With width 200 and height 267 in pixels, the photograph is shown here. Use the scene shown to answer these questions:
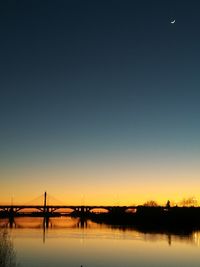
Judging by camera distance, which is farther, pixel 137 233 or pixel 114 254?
pixel 137 233

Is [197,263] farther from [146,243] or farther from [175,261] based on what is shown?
[146,243]

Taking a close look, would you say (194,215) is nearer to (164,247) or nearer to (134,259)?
(164,247)

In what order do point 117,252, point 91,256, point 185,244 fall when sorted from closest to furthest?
point 91,256 → point 117,252 → point 185,244

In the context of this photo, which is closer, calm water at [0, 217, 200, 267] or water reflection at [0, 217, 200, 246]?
calm water at [0, 217, 200, 267]

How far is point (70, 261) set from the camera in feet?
165

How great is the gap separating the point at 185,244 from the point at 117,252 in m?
15.3

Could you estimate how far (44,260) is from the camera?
165 ft

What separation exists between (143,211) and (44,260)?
143 m

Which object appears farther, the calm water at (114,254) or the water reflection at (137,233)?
the water reflection at (137,233)

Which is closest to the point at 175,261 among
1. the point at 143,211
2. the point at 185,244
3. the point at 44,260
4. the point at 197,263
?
the point at 197,263

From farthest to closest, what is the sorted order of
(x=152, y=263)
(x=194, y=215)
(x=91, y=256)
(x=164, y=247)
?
(x=194, y=215) < (x=164, y=247) < (x=91, y=256) < (x=152, y=263)

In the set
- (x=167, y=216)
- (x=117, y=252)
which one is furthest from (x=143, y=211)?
(x=117, y=252)

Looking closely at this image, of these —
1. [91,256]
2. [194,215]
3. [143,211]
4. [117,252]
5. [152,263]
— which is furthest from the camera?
[143,211]

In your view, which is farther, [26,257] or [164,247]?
[164,247]
